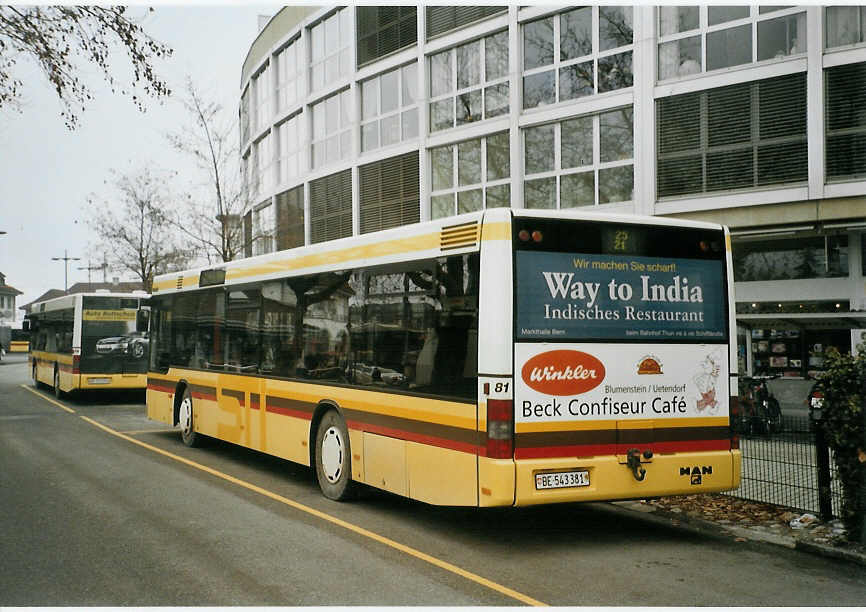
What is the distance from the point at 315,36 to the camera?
32969mm

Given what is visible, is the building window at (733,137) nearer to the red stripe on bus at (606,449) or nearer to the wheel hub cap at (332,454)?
the red stripe on bus at (606,449)

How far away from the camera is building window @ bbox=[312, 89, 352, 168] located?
30547mm

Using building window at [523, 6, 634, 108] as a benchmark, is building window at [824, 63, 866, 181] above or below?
below

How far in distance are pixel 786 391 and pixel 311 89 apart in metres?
20.5

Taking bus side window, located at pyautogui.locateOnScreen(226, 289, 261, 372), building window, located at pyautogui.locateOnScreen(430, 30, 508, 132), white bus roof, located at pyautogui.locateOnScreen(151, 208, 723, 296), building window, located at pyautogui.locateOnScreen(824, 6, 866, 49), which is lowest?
bus side window, located at pyautogui.locateOnScreen(226, 289, 261, 372)

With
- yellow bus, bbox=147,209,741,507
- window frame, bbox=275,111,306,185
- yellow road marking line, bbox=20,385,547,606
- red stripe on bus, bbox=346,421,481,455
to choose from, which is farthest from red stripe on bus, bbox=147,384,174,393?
window frame, bbox=275,111,306,185

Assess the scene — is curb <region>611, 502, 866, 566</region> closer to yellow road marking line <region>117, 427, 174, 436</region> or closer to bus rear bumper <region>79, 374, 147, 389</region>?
yellow road marking line <region>117, 427, 174, 436</region>

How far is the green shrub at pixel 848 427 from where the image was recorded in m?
7.57

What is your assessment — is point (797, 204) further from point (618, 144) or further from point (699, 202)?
point (618, 144)

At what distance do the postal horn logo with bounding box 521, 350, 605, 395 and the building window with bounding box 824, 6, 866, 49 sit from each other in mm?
13235

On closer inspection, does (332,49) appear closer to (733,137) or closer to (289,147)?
(289,147)

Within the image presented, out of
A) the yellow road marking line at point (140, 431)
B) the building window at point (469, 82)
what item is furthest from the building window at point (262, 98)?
the yellow road marking line at point (140, 431)

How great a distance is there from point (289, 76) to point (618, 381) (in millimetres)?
29655

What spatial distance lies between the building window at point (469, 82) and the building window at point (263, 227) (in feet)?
27.6
